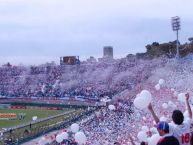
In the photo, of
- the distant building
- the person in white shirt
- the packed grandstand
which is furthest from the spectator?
the distant building

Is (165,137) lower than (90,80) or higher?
higher

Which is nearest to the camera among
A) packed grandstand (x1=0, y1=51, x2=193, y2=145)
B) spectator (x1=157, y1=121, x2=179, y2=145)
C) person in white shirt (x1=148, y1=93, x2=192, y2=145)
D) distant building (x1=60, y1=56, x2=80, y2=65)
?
spectator (x1=157, y1=121, x2=179, y2=145)

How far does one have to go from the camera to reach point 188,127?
240 inches

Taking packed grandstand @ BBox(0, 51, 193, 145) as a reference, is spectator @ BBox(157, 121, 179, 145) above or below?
above

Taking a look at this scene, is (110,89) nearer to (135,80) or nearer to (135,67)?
(135,80)

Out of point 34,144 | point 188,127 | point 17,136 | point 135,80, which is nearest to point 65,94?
point 135,80

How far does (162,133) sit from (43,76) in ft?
204

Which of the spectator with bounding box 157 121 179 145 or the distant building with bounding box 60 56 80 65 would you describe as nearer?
the spectator with bounding box 157 121 179 145

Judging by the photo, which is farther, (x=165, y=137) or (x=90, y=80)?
(x=90, y=80)

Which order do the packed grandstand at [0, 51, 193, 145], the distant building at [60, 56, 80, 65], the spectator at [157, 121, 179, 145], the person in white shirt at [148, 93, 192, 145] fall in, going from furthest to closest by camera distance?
1. the distant building at [60, 56, 80, 65]
2. the packed grandstand at [0, 51, 193, 145]
3. the person in white shirt at [148, 93, 192, 145]
4. the spectator at [157, 121, 179, 145]

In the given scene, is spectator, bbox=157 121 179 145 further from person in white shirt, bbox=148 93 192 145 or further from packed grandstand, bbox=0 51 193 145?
packed grandstand, bbox=0 51 193 145

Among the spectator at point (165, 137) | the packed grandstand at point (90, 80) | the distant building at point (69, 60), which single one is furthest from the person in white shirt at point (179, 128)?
the distant building at point (69, 60)

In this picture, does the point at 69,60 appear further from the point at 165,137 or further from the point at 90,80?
the point at 165,137

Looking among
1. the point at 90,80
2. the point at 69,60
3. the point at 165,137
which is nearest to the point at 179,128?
the point at 165,137
